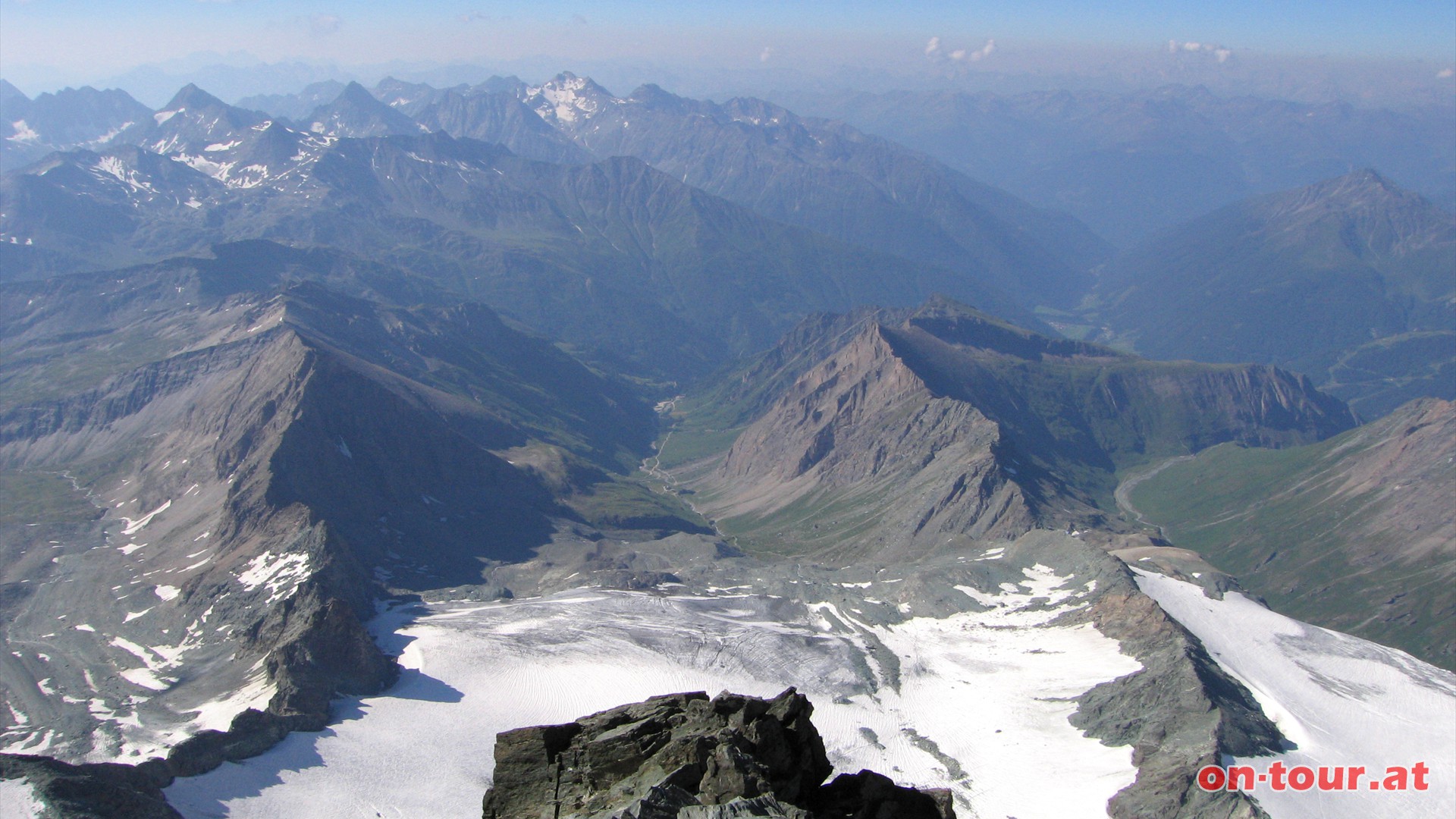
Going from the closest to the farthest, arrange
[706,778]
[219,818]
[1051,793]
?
[706,778] < [219,818] < [1051,793]

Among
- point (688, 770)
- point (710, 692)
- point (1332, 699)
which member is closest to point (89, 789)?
point (688, 770)

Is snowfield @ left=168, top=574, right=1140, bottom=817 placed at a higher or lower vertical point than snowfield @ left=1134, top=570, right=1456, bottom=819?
lower

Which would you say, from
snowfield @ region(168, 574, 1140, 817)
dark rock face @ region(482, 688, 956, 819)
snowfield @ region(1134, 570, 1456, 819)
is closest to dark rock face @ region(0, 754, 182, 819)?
snowfield @ region(168, 574, 1140, 817)

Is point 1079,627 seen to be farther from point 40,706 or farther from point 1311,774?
point 40,706

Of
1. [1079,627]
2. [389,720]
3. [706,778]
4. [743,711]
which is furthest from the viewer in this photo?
[1079,627]

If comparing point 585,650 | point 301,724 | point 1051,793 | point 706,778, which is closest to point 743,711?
point 706,778

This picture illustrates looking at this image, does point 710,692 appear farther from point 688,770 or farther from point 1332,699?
point 688,770

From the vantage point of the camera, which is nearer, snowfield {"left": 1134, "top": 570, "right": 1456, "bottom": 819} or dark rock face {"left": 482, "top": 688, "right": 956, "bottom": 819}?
dark rock face {"left": 482, "top": 688, "right": 956, "bottom": 819}

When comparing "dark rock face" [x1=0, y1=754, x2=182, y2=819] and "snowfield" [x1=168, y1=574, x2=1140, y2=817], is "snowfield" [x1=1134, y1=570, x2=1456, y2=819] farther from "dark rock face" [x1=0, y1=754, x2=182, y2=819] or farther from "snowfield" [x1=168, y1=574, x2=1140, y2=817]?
"dark rock face" [x1=0, y1=754, x2=182, y2=819]
